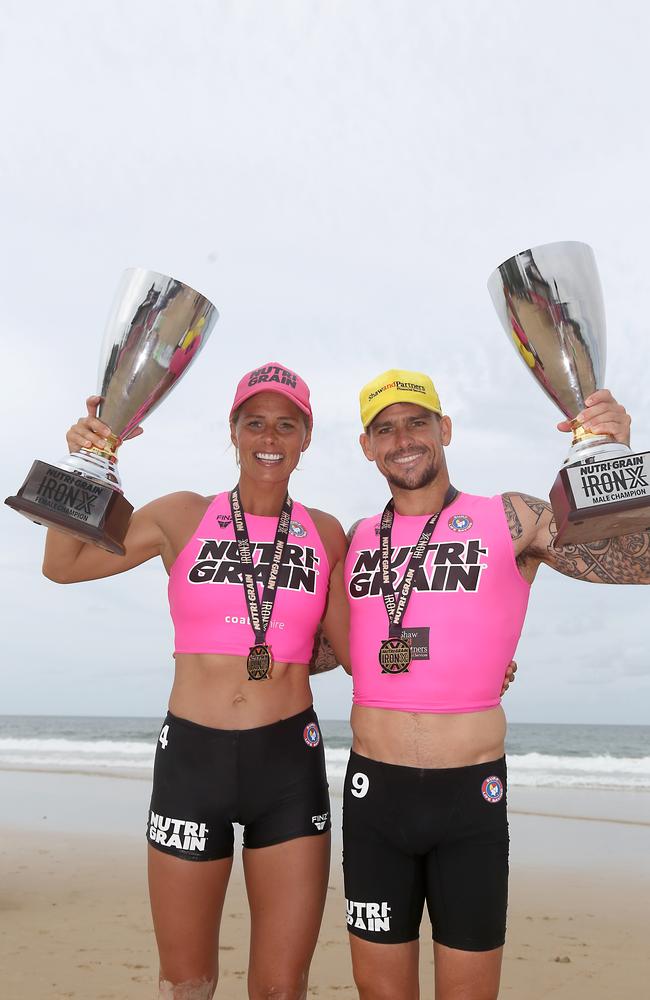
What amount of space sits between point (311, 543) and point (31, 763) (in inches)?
713

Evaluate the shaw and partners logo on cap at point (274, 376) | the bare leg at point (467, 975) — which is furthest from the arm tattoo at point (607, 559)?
the bare leg at point (467, 975)

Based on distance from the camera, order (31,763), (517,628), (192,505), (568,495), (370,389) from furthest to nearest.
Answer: (31,763)
(192,505)
(370,389)
(517,628)
(568,495)

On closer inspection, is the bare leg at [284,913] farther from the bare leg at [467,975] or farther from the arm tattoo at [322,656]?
the arm tattoo at [322,656]

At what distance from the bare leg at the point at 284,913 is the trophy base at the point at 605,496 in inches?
62.1

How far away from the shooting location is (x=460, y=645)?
302 centimetres

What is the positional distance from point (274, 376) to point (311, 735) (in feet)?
4.91

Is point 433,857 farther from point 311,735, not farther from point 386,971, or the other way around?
point 311,735

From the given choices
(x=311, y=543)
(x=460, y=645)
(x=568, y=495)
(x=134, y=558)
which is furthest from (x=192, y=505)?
(x=568, y=495)

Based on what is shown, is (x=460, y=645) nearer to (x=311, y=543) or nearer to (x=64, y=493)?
(x=311, y=543)

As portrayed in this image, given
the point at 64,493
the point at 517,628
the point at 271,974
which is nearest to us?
the point at 64,493

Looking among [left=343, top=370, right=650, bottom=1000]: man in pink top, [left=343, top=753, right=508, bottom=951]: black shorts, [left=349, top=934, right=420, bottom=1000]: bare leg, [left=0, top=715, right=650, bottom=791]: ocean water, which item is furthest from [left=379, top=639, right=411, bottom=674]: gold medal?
[left=0, top=715, right=650, bottom=791]: ocean water

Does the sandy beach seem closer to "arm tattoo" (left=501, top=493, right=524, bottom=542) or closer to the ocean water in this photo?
"arm tattoo" (left=501, top=493, right=524, bottom=542)

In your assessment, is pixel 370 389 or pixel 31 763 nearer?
pixel 370 389

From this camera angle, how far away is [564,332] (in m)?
2.76
